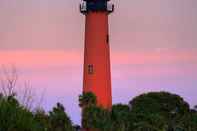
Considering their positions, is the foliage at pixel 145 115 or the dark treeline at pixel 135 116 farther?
the foliage at pixel 145 115

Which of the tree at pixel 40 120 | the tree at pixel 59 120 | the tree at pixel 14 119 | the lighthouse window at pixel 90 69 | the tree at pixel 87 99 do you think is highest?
the lighthouse window at pixel 90 69

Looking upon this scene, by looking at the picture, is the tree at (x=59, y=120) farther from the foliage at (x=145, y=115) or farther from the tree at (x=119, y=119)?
the tree at (x=119, y=119)

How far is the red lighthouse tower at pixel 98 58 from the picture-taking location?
182ft

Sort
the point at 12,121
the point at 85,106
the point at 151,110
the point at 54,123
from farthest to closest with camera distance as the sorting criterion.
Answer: the point at 151,110 → the point at 85,106 → the point at 54,123 → the point at 12,121

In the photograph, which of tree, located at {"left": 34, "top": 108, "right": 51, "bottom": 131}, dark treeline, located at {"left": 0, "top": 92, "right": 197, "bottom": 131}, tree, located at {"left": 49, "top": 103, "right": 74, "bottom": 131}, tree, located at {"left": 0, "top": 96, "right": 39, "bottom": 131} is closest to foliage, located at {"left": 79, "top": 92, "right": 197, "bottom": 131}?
dark treeline, located at {"left": 0, "top": 92, "right": 197, "bottom": 131}

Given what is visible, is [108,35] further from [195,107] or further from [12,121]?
[12,121]

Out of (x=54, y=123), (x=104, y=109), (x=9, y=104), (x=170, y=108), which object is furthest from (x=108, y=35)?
(x=9, y=104)

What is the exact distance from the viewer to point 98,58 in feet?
183

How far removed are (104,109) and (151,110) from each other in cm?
1310

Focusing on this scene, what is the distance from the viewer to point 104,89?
183 feet

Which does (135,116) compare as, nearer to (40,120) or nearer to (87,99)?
(87,99)

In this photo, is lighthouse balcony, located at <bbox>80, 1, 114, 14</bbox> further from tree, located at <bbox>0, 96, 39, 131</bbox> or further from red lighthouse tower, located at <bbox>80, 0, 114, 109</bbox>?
tree, located at <bbox>0, 96, 39, 131</bbox>

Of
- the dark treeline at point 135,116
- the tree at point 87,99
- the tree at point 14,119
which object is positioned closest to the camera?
the tree at point 14,119

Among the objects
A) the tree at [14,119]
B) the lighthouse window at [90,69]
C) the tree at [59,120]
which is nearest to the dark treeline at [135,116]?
the tree at [59,120]
